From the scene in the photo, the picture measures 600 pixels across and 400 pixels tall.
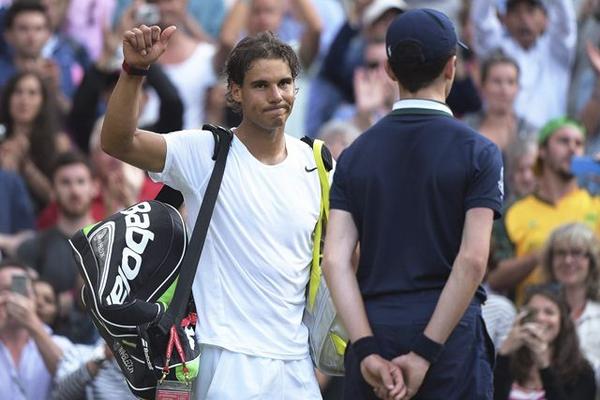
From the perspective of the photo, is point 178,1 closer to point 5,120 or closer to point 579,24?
point 5,120

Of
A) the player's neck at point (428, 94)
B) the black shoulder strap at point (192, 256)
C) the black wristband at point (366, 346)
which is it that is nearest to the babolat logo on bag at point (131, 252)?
the black shoulder strap at point (192, 256)

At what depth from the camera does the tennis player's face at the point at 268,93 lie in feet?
20.7

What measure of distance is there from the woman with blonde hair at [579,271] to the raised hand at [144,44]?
14.7 ft

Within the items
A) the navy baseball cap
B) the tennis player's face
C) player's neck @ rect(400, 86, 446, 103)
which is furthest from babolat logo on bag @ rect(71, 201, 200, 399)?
the navy baseball cap

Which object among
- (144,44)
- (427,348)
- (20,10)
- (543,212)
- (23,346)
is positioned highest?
(144,44)

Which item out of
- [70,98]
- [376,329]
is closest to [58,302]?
[70,98]

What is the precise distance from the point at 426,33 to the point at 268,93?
0.78m

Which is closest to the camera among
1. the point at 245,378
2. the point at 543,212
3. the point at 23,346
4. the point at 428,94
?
the point at 428,94

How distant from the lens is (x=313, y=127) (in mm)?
13367

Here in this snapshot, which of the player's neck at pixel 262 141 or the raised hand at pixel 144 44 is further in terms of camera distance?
the player's neck at pixel 262 141

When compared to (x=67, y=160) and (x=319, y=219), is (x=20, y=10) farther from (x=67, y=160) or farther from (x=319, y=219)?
(x=319, y=219)

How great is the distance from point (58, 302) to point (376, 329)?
5090 millimetres

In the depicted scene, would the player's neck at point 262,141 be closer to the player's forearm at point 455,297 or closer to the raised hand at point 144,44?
the raised hand at point 144,44

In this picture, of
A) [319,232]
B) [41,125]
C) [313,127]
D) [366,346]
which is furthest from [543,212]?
[366,346]
